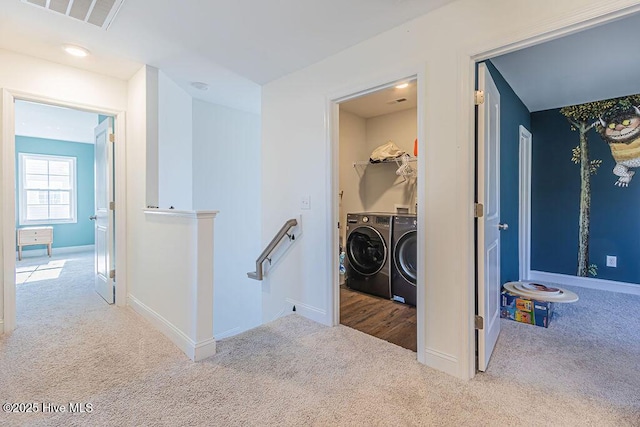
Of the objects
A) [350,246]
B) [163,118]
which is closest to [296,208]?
[350,246]

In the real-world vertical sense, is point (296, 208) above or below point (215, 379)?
above

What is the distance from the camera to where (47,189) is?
6383 millimetres

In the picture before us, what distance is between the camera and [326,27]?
2064mm

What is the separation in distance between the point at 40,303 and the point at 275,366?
9.22 ft

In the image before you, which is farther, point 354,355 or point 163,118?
point 163,118

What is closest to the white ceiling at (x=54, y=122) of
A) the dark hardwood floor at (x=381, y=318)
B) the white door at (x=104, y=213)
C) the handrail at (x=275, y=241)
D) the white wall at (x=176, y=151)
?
the white door at (x=104, y=213)

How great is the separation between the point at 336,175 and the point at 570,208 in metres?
3.22

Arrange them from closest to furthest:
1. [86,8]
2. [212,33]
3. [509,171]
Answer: [86,8]
[212,33]
[509,171]

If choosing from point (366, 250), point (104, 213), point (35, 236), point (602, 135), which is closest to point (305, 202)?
point (366, 250)

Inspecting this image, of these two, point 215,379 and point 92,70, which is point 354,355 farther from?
point 92,70

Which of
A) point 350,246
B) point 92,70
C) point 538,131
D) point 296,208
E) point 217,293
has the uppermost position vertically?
point 92,70

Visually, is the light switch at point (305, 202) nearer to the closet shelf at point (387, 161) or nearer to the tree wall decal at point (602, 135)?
the closet shelf at point (387, 161)

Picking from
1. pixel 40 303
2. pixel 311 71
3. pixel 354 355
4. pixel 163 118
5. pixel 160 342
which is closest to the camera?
Result: pixel 354 355

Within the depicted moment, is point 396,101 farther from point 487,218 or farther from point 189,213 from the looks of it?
point 189,213
